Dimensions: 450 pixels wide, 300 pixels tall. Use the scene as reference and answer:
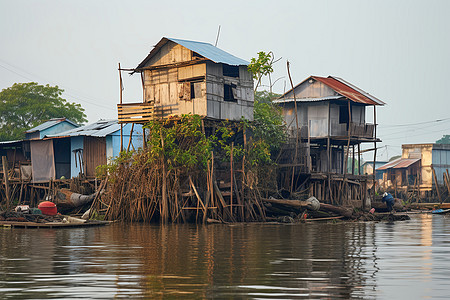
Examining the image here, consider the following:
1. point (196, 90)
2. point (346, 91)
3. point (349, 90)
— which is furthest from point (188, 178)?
point (349, 90)

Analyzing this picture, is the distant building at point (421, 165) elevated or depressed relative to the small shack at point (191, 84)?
depressed

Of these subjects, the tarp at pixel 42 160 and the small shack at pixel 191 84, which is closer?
the small shack at pixel 191 84

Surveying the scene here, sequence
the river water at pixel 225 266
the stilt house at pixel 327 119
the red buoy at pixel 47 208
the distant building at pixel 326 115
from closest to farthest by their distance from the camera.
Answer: the river water at pixel 225 266
the red buoy at pixel 47 208
the stilt house at pixel 327 119
the distant building at pixel 326 115

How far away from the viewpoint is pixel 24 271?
37.2 feet

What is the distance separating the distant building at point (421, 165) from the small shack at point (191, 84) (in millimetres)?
29840

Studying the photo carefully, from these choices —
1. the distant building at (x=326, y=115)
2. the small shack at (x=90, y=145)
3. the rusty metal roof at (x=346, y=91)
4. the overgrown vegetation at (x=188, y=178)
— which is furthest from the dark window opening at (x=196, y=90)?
the rusty metal roof at (x=346, y=91)

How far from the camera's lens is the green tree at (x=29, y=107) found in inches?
2238

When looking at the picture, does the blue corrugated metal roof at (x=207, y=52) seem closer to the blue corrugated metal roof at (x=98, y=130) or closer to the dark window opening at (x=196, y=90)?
the dark window opening at (x=196, y=90)

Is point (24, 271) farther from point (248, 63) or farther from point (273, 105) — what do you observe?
point (273, 105)

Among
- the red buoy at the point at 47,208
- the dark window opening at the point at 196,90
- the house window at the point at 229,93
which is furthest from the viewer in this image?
the house window at the point at 229,93

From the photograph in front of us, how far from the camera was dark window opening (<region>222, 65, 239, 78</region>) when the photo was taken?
32028 mm

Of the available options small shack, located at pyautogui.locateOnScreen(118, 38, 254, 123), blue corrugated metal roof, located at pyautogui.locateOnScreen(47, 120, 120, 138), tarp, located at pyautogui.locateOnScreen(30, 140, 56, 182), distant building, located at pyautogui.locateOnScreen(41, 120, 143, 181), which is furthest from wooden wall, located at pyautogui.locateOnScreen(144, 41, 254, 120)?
tarp, located at pyautogui.locateOnScreen(30, 140, 56, 182)

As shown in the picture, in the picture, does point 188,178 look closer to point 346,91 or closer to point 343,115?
point 343,115

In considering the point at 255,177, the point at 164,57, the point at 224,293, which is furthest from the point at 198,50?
the point at 224,293
